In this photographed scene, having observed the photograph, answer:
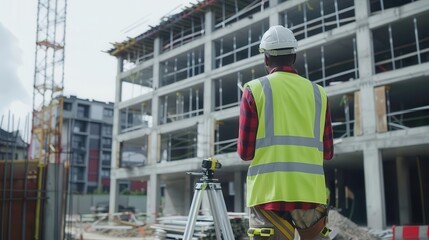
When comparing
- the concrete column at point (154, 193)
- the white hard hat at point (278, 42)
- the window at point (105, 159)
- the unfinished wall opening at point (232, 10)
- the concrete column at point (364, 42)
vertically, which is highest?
the unfinished wall opening at point (232, 10)

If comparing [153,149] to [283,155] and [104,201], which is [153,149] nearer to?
[104,201]

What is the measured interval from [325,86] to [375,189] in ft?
16.8

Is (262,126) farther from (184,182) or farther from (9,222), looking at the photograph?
(184,182)

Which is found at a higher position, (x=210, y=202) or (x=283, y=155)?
(x=283, y=155)

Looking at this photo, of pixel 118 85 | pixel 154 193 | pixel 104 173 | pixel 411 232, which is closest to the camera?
pixel 411 232

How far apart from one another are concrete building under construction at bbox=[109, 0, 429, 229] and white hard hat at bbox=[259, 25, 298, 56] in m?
13.0

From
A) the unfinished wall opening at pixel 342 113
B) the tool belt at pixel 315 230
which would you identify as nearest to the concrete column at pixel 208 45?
the unfinished wall opening at pixel 342 113

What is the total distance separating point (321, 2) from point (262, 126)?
17491 mm

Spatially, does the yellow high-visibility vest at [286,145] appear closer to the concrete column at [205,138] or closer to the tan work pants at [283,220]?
the tan work pants at [283,220]

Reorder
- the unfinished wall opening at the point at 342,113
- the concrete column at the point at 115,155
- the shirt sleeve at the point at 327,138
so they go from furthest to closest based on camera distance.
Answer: the concrete column at the point at 115,155 → the unfinished wall opening at the point at 342,113 → the shirt sleeve at the point at 327,138

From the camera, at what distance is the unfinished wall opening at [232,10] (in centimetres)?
2208

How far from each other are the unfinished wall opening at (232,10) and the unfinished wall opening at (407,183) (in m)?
9.79

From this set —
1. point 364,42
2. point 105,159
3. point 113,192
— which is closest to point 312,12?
point 364,42

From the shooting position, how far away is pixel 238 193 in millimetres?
22422
